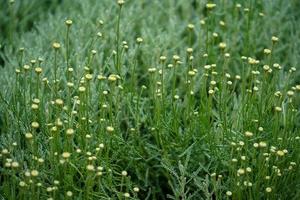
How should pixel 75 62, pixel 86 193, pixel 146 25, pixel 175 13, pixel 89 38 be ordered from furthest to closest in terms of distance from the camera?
pixel 175 13
pixel 146 25
pixel 89 38
pixel 75 62
pixel 86 193

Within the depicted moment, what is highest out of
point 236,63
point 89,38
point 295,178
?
point 89,38

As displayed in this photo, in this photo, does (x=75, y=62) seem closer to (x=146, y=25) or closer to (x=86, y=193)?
(x=146, y=25)

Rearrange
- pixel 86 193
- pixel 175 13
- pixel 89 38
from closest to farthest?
1. pixel 86 193
2. pixel 89 38
3. pixel 175 13

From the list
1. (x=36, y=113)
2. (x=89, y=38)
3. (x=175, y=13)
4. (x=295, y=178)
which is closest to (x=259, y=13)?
(x=175, y=13)

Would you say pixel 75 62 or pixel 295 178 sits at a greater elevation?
pixel 75 62

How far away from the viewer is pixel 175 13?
3420mm

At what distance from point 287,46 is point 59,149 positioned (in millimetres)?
1555

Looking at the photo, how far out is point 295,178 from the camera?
218 cm

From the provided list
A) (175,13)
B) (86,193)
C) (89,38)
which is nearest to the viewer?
(86,193)

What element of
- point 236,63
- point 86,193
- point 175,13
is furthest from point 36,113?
point 175,13

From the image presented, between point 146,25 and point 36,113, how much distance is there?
1.16 meters

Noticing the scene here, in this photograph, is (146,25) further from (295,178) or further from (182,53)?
(295,178)

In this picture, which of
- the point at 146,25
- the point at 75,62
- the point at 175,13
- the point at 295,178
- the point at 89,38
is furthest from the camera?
the point at 175,13

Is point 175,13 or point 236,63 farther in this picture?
point 175,13
